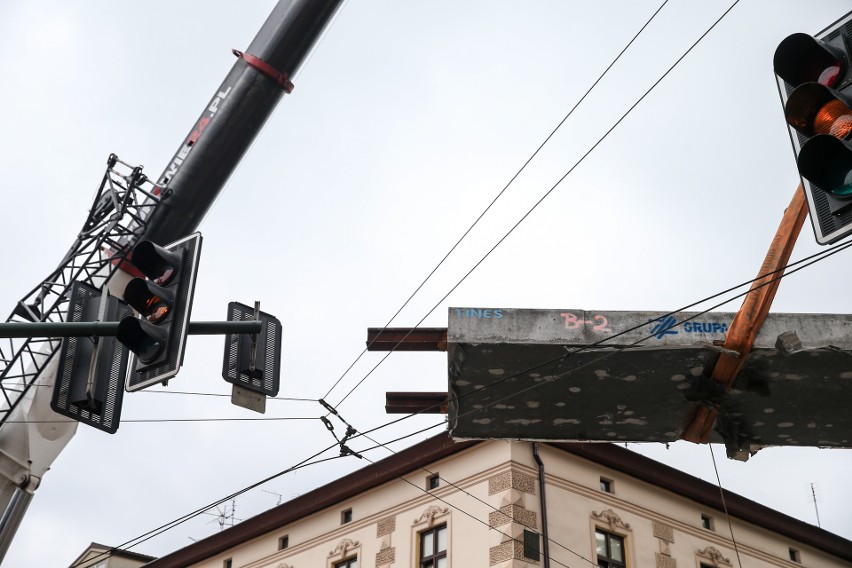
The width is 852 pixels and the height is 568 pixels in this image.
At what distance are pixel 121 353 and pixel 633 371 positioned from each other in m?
6.81

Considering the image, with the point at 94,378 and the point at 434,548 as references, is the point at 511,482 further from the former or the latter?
the point at 94,378

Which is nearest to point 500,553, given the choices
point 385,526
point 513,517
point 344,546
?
point 513,517

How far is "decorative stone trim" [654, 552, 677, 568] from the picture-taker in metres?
28.0

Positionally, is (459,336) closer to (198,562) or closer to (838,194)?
(838,194)

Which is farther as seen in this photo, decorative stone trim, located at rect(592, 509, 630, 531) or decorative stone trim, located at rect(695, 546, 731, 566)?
decorative stone trim, located at rect(695, 546, 731, 566)

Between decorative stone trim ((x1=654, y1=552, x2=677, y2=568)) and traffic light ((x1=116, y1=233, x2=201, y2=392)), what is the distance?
74.8 feet

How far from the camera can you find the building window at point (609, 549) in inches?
1065

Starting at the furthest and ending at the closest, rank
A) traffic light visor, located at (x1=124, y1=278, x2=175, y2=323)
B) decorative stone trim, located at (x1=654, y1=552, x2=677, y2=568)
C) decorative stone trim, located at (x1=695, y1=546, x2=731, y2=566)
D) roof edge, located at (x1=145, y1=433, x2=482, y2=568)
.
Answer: decorative stone trim, located at (x1=695, y1=546, x2=731, y2=566) < roof edge, located at (x1=145, y1=433, x2=482, y2=568) < decorative stone trim, located at (x1=654, y1=552, x2=677, y2=568) < traffic light visor, located at (x1=124, y1=278, x2=175, y2=323)

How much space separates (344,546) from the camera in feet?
99.5

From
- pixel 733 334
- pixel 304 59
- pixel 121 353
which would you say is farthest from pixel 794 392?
pixel 304 59

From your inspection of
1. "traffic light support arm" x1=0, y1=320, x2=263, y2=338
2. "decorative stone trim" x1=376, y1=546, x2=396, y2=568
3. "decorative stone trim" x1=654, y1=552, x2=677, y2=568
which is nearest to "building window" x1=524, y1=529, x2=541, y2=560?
"decorative stone trim" x1=654, y1=552, x2=677, y2=568

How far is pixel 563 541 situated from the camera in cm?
2634

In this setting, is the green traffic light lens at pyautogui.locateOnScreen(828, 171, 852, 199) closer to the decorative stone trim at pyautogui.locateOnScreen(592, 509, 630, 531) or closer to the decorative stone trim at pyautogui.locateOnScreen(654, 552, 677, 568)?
the decorative stone trim at pyautogui.locateOnScreen(592, 509, 630, 531)

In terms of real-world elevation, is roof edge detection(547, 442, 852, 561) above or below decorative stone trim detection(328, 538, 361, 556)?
above
